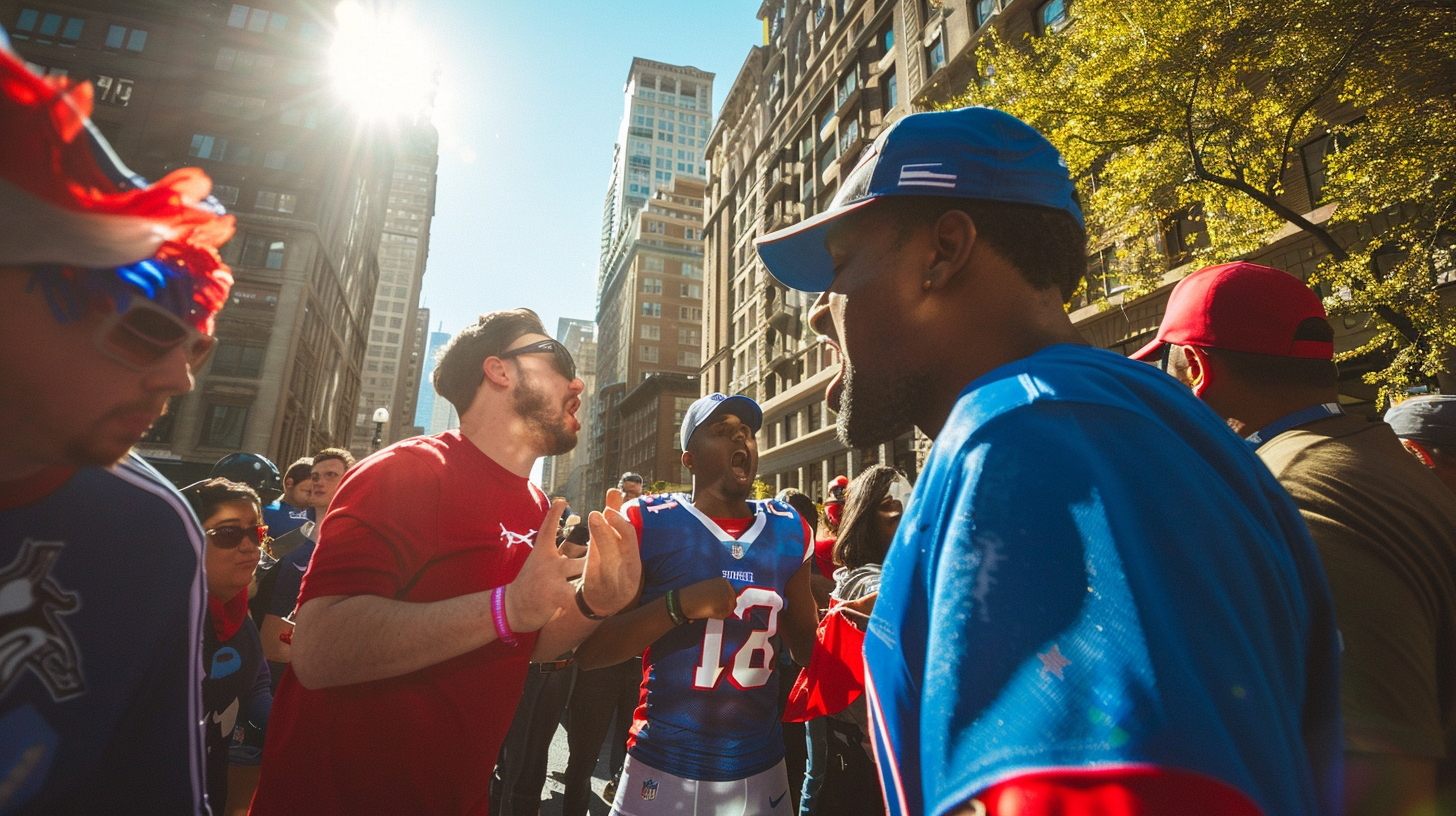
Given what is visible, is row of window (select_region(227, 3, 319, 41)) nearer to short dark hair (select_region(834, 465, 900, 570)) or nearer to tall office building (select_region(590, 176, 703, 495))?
tall office building (select_region(590, 176, 703, 495))

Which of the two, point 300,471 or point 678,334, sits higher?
point 678,334

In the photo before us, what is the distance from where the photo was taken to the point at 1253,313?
2.40 m

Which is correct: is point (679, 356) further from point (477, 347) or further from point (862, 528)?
point (477, 347)

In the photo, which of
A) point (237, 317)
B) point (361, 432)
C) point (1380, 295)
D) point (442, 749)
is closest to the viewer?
point (442, 749)

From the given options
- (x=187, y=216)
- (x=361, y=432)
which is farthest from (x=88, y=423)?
(x=361, y=432)

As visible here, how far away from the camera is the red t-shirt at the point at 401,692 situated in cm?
215

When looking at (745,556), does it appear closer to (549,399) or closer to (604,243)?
(549,399)

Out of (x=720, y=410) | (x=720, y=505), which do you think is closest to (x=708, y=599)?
(x=720, y=505)

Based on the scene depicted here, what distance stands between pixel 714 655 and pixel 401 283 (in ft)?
463

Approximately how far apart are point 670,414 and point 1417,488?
6353 centimetres

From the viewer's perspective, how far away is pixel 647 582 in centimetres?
375

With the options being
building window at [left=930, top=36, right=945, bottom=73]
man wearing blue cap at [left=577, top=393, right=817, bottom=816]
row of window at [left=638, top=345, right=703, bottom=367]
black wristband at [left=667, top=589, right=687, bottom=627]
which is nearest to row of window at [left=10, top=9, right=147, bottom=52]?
row of window at [left=638, top=345, right=703, bottom=367]

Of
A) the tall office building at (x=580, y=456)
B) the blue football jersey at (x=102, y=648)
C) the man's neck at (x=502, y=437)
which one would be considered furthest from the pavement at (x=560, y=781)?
the tall office building at (x=580, y=456)

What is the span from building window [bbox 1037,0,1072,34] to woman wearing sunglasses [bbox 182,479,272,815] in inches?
933
